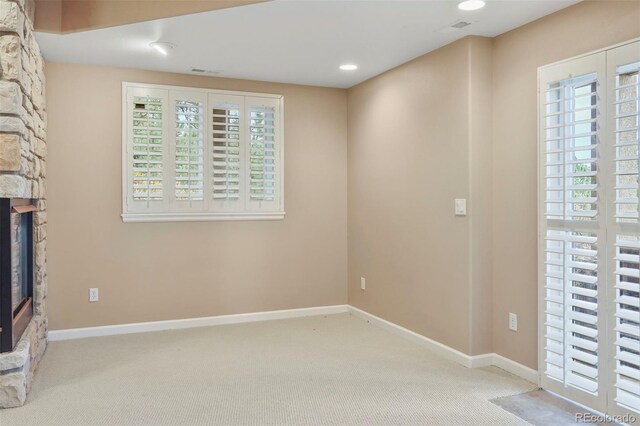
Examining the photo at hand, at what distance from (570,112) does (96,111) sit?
3.69m

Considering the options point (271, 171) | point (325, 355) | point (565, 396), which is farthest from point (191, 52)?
point (565, 396)

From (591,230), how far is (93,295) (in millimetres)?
3875

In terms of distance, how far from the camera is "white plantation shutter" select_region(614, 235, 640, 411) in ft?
8.14

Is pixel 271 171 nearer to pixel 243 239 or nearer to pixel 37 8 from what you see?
pixel 243 239

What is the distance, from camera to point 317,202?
509 centimetres

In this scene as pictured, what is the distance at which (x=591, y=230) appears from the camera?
2736 millimetres

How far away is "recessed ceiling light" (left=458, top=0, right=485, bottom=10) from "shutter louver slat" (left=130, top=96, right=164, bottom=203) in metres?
2.75

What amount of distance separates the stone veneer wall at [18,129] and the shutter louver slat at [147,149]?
3.15 feet

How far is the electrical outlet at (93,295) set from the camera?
4230mm

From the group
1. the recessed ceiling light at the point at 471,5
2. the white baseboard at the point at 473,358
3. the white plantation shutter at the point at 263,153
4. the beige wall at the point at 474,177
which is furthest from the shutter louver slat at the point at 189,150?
the recessed ceiling light at the point at 471,5

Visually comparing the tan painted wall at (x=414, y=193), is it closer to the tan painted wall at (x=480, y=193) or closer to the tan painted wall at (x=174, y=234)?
the tan painted wall at (x=480, y=193)

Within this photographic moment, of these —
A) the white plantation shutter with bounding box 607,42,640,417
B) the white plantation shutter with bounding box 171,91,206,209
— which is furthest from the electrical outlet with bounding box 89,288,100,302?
the white plantation shutter with bounding box 607,42,640,417

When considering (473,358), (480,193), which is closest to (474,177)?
(480,193)

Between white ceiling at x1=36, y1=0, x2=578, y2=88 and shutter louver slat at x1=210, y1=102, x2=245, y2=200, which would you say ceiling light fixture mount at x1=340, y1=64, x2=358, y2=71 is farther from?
shutter louver slat at x1=210, y1=102, x2=245, y2=200
